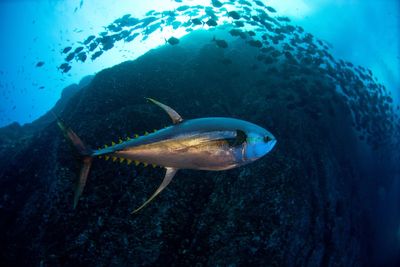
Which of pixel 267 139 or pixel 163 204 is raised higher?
pixel 163 204

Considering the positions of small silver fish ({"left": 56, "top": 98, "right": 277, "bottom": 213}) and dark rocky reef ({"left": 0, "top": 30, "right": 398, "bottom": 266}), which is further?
dark rocky reef ({"left": 0, "top": 30, "right": 398, "bottom": 266})

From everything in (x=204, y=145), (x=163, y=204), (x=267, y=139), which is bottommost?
(x=267, y=139)

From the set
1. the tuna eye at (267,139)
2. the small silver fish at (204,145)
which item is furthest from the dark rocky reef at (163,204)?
the tuna eye at (267,139)

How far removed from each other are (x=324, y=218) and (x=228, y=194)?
3637mm

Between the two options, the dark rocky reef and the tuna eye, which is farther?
the dark rocky reef

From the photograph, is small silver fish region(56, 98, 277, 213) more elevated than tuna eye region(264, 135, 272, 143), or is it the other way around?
small silver fish region(56, 98, 277, 213)

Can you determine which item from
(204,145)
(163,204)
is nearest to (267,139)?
(204,145)

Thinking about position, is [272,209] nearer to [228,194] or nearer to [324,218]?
[228,194]

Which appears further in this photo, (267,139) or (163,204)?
(163,204)

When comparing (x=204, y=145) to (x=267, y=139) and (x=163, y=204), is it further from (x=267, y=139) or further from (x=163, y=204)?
(x=163, y=204)

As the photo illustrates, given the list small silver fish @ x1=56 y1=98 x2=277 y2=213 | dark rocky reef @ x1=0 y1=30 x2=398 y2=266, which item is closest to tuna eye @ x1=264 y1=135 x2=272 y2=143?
small silver fish @ x1=56 y1=98 x2=277 y2=213

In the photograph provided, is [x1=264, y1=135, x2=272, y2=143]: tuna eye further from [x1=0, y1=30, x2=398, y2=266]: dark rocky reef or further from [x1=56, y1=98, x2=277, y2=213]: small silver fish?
[x1=0, y1=30, x2=398, y2=266]: dark rocky reef

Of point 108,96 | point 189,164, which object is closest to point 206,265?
point 189,164

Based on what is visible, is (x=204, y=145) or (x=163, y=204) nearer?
(x=204, y=145)
